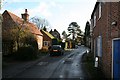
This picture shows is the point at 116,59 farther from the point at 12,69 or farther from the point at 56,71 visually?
the point at 12,69

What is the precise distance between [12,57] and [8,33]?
3213mm

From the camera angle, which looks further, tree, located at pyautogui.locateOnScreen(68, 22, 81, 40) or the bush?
tree, located at pyautogui.locateOnScreen(68, 22, 81, 40)

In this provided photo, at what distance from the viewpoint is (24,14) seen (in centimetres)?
4809

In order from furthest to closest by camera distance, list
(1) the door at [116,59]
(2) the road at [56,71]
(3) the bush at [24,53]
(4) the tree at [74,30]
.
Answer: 1. (4) the tree at [74,30]
2. (3) the bush at [24,53]
3. (2) the road at [56,71]
4. (1) the door at [116,59]

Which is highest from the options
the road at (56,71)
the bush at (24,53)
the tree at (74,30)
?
the tree at (74,30)

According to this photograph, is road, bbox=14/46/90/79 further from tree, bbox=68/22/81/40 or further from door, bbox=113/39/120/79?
tree, bbox=68/22/81/40

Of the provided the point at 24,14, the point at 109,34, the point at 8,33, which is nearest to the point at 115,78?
the point at 109,34

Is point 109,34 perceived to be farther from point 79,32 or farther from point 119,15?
point 79,32

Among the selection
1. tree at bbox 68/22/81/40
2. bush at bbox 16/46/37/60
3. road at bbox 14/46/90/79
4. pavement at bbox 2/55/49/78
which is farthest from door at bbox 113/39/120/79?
tree at bbox 68/22/81/40

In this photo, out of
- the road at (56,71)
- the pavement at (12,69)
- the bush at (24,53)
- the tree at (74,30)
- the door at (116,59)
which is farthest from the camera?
the tree at (74,30)

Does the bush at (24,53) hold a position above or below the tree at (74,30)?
below

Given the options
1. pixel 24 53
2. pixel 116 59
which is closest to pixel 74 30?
pixel 24 53

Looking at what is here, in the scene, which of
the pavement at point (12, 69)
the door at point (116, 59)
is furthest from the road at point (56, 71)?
the door at point (116, 59)

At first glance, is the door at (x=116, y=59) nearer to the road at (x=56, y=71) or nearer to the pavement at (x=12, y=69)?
the road at (x=56, y=71)
